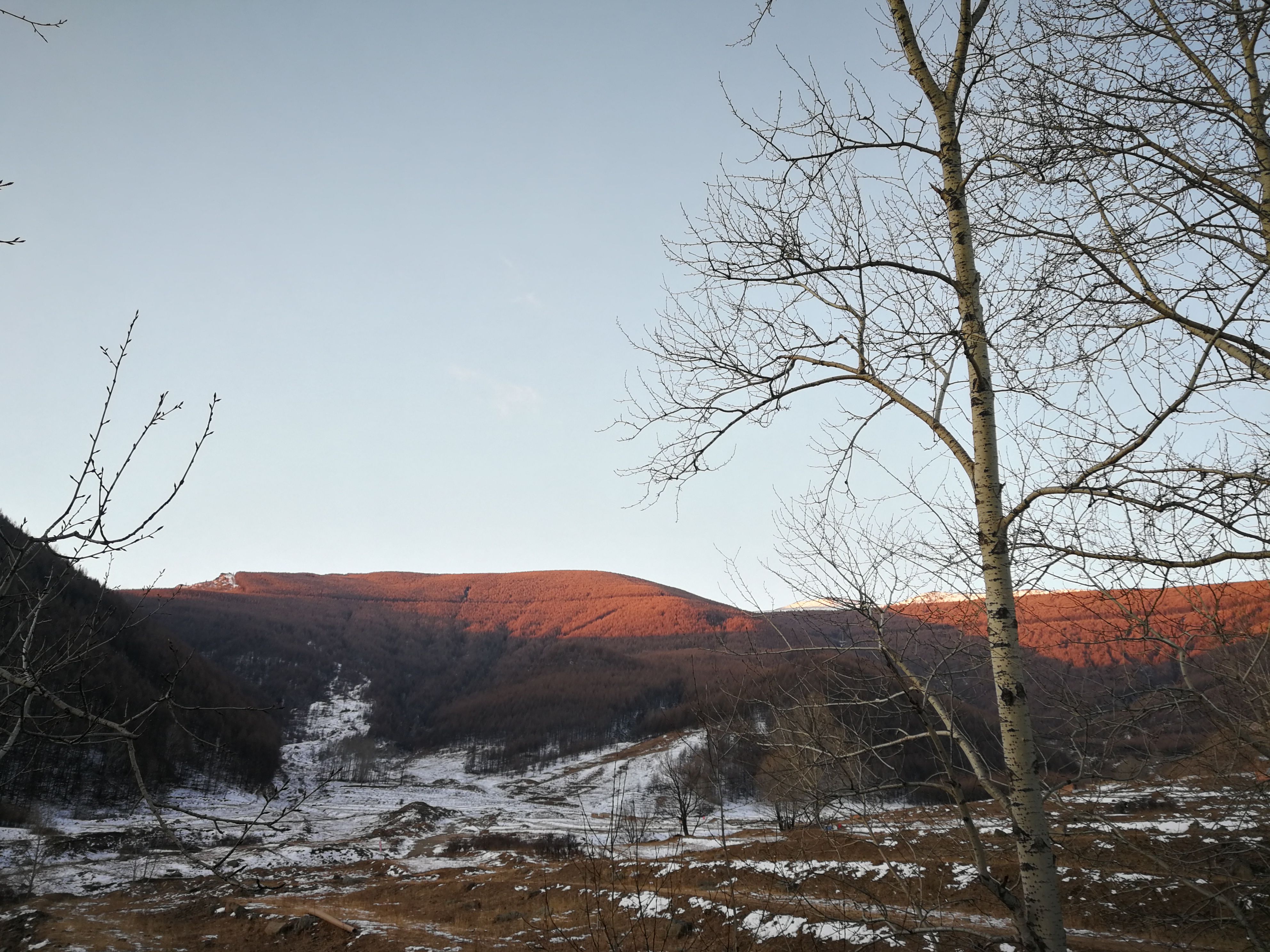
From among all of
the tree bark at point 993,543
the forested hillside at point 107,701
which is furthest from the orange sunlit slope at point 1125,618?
the forested hillside at point 107,701

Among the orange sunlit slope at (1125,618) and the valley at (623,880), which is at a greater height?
the orange sunlit slope at (1125,618)

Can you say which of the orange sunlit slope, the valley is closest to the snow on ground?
the valley

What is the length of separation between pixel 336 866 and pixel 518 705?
97.7 meters

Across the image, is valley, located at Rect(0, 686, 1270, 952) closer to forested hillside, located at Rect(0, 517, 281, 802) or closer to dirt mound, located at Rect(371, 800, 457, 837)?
forested hillside, located at Rect(0, 517, 281, 802)

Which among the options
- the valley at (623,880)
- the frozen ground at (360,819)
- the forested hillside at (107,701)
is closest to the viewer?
the forested hillside at (107,701)

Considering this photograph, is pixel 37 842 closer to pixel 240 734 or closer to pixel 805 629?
pixel 805 629

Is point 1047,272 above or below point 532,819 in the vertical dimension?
above

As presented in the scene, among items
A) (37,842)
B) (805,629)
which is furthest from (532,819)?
(805,629)

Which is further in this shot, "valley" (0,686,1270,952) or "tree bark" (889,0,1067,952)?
"valley" (0,686,1270,952)

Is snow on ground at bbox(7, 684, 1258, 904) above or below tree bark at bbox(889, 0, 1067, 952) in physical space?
below

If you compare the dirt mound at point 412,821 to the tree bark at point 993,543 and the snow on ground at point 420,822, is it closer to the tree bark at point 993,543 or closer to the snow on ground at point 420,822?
the snow on ground at point 420,822

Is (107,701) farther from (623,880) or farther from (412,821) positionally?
(623,880)

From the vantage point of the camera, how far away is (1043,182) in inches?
145

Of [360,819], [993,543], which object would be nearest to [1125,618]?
[993,543]
